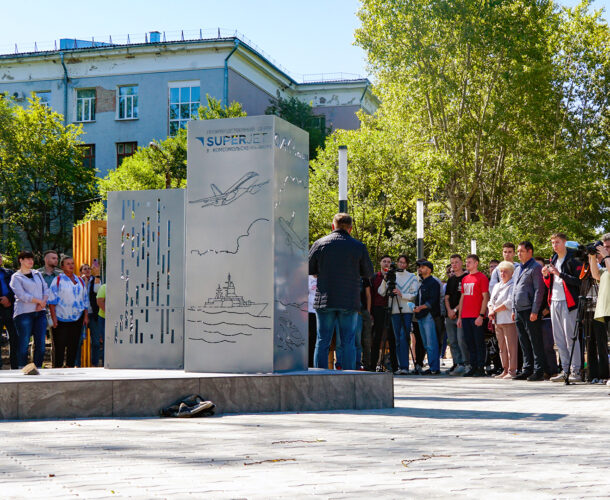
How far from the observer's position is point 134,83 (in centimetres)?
4666

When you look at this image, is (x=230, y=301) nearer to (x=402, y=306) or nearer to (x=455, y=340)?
(x=402, y=306)

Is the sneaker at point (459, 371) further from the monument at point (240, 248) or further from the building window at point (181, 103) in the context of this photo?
the building window at point (181, 103)

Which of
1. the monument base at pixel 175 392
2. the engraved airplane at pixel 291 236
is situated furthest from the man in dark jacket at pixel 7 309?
the engraved airplane at pixel 291 236

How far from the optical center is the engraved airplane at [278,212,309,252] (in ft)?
29.7

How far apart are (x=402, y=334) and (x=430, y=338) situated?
484 millimetres

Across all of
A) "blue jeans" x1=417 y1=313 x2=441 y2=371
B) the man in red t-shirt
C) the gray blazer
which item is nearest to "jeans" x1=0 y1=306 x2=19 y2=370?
"blue jeans" x1=417 y1=313 x2=441 y2=371

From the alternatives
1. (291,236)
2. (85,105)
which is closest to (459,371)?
(291,236)

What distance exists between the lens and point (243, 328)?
8.79 metres

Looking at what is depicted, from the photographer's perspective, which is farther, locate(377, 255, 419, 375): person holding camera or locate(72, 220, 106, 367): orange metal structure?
locate(72, 220, 106, 367): orange metal structure

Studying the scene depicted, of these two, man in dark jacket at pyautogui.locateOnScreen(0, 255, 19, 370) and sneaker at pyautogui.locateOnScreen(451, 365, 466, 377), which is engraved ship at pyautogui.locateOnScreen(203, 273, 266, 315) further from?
sneaker at pyautogui.locateOnScreen(451, 365, 466, 377)

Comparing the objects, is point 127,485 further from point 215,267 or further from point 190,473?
point 215,267

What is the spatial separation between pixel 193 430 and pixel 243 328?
6.77ft

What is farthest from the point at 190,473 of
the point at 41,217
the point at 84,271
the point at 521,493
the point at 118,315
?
the point at 41,217

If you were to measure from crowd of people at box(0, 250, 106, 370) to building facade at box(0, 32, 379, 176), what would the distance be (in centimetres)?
3178
